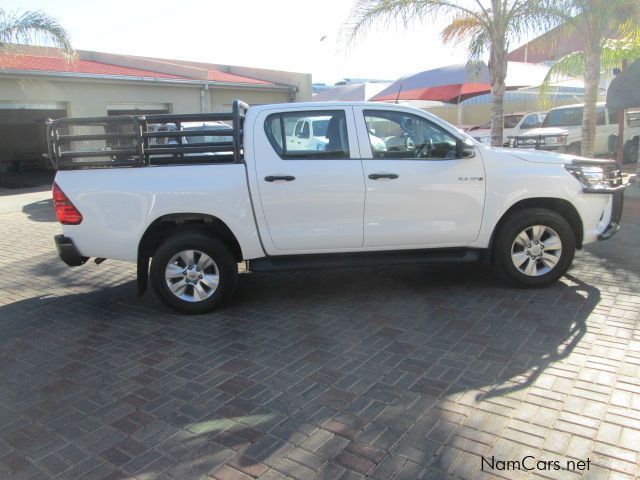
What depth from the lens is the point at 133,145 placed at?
16.8ft

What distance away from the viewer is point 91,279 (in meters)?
6.48

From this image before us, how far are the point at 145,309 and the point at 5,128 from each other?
21630mm

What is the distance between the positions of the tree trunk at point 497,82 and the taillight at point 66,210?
843 centimetres

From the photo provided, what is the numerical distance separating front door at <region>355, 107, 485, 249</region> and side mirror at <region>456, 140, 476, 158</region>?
20mm

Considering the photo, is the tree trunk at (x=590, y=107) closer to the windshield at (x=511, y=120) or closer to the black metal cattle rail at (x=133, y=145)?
the black metal cattle rail at (x=133, y=145)

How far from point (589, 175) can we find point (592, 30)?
6.41 meters

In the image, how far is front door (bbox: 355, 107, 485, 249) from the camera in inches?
201

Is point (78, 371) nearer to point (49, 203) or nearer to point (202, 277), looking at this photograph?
point (202, 277)

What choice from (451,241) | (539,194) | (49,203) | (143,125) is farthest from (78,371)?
(49,203)

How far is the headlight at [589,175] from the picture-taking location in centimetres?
530

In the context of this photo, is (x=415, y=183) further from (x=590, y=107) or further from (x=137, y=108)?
(x=137, y=108)

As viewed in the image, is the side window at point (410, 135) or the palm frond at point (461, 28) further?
the palm frond at point (461, 28)

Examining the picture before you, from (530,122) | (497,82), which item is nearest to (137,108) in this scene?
(497,82)

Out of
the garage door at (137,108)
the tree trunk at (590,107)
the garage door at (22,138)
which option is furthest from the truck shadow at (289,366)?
the garage door at (22,138)
